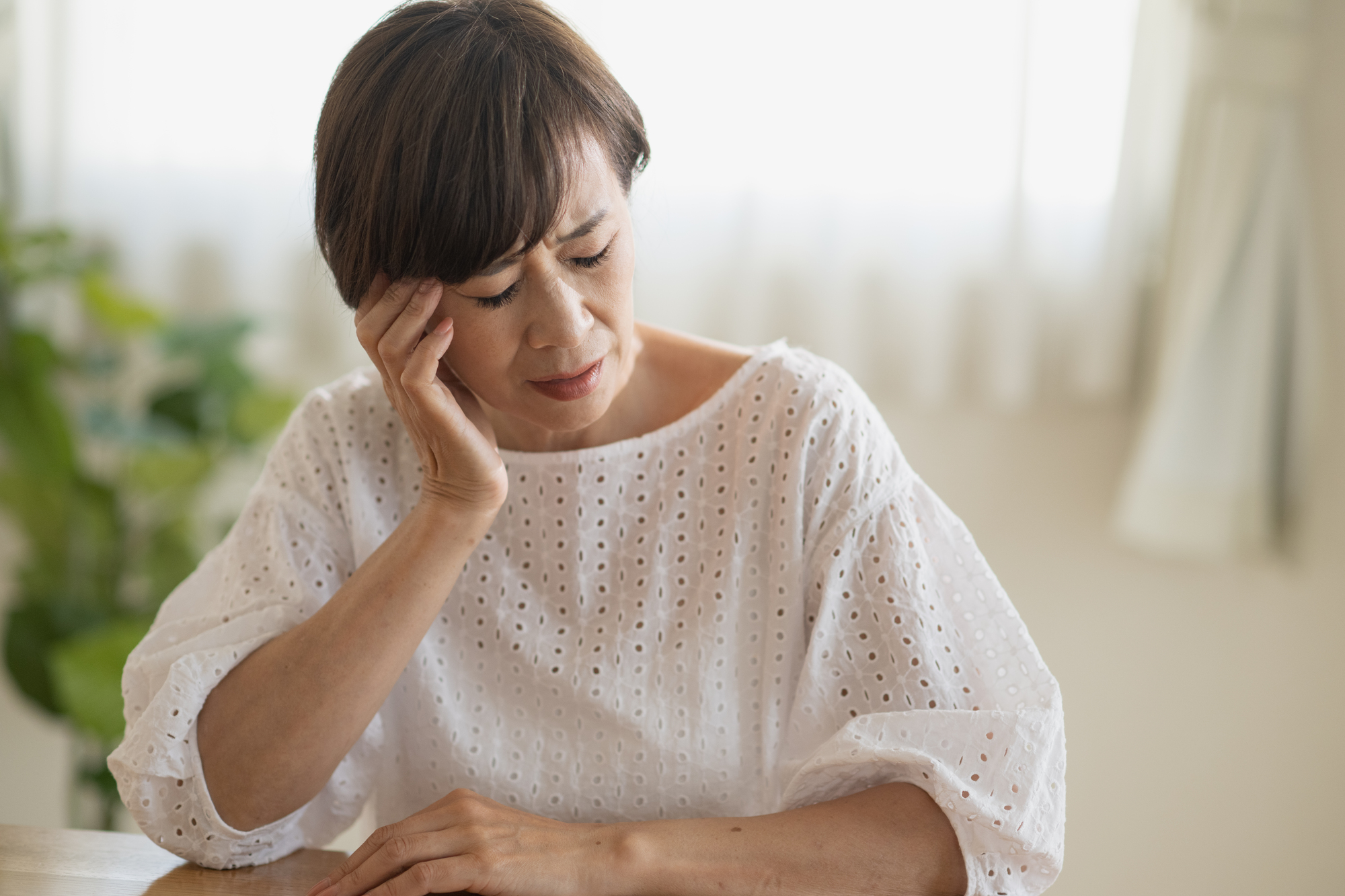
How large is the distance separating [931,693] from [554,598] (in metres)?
0.43

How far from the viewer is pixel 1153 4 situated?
5.92 feet

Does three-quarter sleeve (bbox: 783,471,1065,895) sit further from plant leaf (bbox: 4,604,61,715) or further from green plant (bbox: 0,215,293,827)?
plant leaf (bbox: 4,604,61,715)

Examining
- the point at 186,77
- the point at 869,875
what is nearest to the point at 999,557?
the point at 869,875

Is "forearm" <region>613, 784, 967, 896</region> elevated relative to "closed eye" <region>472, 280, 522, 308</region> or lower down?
lower down

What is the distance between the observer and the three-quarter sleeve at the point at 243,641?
3.37ft

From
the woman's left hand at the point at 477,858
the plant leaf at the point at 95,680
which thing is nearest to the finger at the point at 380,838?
the woman's left hand at the point at 477,858

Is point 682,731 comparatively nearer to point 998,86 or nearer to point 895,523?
point 895,523

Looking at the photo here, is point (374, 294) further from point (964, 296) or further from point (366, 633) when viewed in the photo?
point (964, 296)

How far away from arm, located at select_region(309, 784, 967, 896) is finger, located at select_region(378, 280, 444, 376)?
43cm

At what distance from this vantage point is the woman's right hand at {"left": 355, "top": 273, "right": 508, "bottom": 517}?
3.35 feet

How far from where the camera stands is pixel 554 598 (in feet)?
3.95

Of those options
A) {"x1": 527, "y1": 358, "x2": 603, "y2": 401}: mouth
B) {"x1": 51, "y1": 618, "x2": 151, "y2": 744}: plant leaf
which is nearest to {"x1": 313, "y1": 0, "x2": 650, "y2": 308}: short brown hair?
{"x1": 527, "y1": 358, "x2": 603, "y2": 401}: mouth

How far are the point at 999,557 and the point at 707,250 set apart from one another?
0.79 metres

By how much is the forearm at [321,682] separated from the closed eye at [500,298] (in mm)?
219
